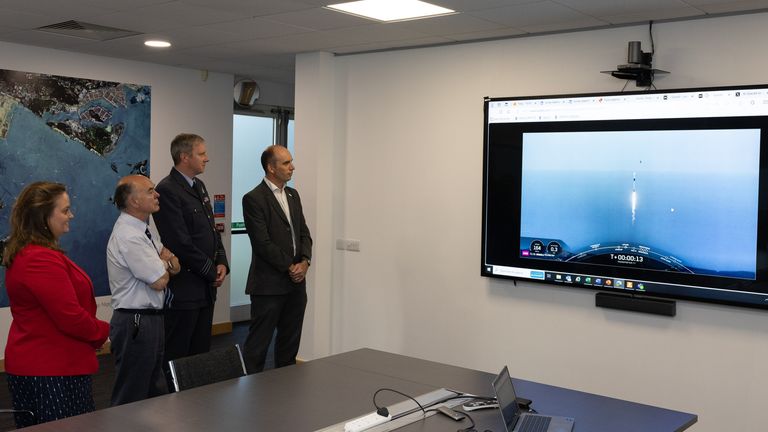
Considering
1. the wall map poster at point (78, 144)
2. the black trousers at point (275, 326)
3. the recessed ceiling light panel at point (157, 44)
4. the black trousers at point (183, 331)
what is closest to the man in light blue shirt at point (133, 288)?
the black trousers at point (183, 331)

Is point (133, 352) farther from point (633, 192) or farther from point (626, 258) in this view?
point (633, 192)

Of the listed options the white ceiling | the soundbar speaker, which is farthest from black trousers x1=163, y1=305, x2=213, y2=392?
the soundbar speaker

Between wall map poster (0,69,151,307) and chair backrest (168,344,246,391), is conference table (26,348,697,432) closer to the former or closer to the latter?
chair backrest (168,344,246,391)

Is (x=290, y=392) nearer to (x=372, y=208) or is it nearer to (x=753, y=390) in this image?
(x=753, y=390)

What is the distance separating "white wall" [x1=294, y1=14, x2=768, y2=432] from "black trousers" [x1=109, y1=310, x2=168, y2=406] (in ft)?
7.80

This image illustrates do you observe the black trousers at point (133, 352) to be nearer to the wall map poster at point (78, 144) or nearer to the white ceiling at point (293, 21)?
the white ceiling at point (293, 21)

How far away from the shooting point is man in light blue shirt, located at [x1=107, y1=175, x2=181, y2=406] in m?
4.06

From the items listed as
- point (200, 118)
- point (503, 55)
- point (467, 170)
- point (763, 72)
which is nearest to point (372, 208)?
point (467, 170)

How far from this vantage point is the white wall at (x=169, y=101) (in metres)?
6.52

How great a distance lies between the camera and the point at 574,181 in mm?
4980

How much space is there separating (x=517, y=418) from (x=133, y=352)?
221 centimetres

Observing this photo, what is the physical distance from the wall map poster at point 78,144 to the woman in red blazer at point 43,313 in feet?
10.7

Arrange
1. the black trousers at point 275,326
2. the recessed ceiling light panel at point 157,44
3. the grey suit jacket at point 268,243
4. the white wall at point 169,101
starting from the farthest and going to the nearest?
A: 1. the white wall at point 169,101
2. the recessed ceiling light panel at point 157,44
3. the black trousers at point 275,326
4. the grey suit jacket at point 268,243

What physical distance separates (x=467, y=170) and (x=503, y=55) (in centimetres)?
86
